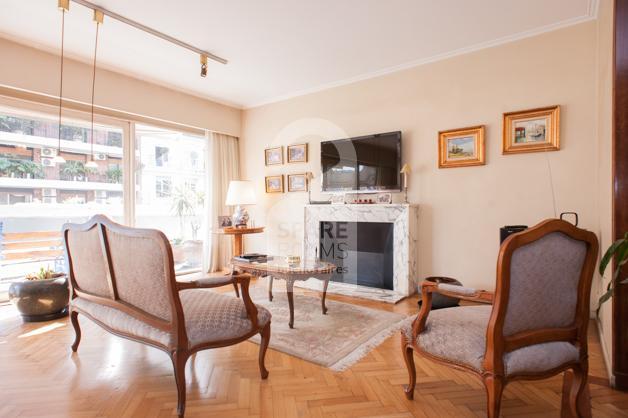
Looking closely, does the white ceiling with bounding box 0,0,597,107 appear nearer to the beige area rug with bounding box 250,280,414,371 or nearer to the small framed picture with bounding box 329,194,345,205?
the small framed picture with bounding box 329,194,345,205

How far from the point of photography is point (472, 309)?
1.89m

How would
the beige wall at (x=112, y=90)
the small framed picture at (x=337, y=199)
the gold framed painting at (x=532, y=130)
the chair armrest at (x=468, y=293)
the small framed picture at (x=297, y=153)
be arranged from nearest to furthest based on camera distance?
the chair armrest at (x=468, y=293), the gold framed painting at (x=532, y=130), the beige wall at (x=112, y=90), the small framed picture at (x=337, y=199), the small framed picture at (x=297, y=153)

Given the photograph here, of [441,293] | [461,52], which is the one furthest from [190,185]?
[441,293]

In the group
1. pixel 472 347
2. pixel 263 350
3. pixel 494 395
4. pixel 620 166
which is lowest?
pixel 263 350

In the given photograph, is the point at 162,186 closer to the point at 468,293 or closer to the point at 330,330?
the point at 330,330

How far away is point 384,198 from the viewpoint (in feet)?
13.7

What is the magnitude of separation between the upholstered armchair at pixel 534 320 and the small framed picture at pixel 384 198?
8.31 feet

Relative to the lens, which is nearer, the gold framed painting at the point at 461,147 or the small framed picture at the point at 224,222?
the gold framed painting at the point at 461,147

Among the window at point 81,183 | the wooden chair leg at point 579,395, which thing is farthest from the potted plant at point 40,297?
the wooden chair leg at point 579,395

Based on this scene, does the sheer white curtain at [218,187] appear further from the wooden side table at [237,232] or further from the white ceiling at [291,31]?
the white ceiling at [291,31]

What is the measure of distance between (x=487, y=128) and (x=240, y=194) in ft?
11.0

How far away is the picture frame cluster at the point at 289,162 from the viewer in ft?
16.3

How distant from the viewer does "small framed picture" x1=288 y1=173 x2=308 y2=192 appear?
4954mm

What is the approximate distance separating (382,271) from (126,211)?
3.56m
